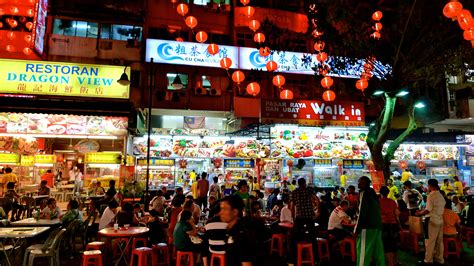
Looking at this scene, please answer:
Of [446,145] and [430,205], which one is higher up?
[446,145]

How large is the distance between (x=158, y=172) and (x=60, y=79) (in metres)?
5.77

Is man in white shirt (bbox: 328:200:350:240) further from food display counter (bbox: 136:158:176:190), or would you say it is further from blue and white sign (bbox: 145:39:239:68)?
blue and white sign (bbox: 145:39:239:68)

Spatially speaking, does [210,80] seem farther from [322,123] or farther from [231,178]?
[322,123]

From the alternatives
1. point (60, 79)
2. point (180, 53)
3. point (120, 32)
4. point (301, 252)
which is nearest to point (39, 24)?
point (60, 79)

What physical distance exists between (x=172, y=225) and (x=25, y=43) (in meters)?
9.65

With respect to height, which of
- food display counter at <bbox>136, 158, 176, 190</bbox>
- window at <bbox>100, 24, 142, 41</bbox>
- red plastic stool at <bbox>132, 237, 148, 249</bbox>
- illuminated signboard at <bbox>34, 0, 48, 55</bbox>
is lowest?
red plastic stool at <bbox>132, 237, 148, 249</bbox>

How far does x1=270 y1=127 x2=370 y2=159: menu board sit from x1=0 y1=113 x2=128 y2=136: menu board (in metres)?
6.93

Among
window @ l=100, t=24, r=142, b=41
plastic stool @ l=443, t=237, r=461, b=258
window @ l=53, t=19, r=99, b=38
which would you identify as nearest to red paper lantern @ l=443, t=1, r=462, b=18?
plastic stool @ l=443, t=237, r=461, b=258

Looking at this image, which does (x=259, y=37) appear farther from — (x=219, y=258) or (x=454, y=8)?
(x=219, y=258)

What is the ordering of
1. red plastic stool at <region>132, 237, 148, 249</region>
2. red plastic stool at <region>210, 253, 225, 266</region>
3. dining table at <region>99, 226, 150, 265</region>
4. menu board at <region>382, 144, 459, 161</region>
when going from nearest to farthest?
red plastic stool at <region>210, 253, 225, 266</region> → dining table at <region>99, 226, 150, 265</region> → red plastic stool at <region>132, 237, 148, 249</region> → menu board at <region>382, 144, 459, 161</region>

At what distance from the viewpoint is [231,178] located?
623 inches

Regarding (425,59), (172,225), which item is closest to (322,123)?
(425,59)

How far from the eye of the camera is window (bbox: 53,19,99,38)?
1723cm

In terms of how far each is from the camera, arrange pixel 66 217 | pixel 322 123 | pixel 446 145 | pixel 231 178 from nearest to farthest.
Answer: pixel 66 217, pixel 322 123, pixel 231 178, pixel 446 145
